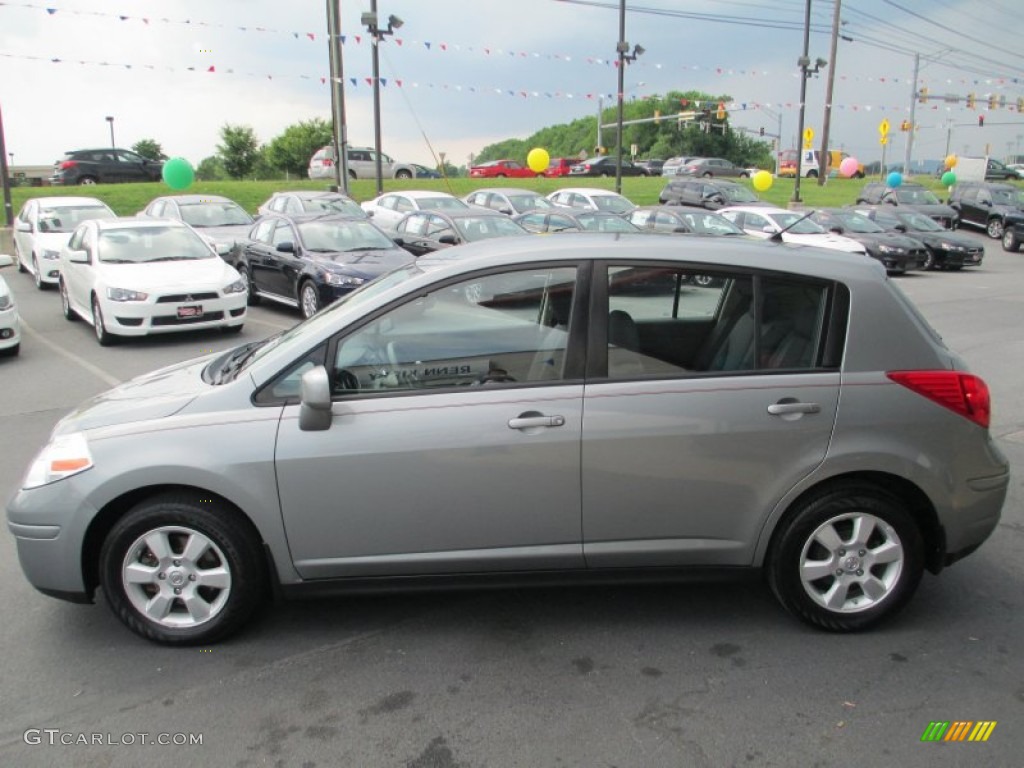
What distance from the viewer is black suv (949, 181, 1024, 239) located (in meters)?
28.7

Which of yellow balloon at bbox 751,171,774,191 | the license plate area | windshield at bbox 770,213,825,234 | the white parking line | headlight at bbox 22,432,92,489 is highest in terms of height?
yellow balloon at bbox 751,171,774,191

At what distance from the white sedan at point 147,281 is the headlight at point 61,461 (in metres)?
7.26

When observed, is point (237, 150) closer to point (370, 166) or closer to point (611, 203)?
point (370, 166)

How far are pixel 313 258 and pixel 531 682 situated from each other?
32.4ft

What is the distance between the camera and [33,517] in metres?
3.40

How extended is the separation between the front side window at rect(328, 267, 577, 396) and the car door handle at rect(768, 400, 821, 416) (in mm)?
878

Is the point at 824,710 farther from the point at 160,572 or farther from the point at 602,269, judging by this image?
the point at 160,572

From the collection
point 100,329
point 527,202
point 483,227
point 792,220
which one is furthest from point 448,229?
point 792,220

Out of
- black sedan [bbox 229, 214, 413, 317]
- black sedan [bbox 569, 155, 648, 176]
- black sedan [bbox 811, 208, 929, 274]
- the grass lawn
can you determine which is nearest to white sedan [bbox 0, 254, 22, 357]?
black sedan [bbox 229, 214, 413, 317]

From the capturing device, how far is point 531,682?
3.23 metres

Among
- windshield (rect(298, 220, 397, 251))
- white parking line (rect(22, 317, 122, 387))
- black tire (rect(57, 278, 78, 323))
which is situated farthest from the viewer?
windshield (rect(298, 220, 397, 251))

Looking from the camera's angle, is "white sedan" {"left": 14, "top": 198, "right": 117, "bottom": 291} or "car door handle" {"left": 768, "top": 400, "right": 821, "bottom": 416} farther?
"white sedan" {"left": 14, "top": 198, "right": 117, "bottom": 291}

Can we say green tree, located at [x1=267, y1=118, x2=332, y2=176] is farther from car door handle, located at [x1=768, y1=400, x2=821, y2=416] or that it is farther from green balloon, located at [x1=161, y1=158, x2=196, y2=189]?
car door handle, located at [x1=768, y1=400, x2=821, y2=416]

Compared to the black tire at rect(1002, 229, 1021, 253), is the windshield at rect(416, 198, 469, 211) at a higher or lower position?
higher
